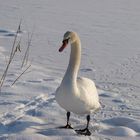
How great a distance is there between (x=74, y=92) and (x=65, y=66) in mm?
3022

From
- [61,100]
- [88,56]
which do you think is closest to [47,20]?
[88,56]

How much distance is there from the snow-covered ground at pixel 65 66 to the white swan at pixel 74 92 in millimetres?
216

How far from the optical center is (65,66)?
6.86 m

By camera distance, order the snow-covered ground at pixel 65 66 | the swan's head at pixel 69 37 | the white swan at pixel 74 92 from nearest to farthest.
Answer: the white swan at pixel 74 92 → the swan's head at pixel 69 37 → the snow-covered ground at pixel 65 66

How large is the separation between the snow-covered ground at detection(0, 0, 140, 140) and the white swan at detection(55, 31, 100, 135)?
216 mm

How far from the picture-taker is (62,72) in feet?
21.2

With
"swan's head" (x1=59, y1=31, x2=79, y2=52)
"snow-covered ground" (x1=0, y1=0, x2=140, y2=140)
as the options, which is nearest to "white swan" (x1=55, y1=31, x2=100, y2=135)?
"swan's head" (x1=59, y1=31, x2=79, y2=52)

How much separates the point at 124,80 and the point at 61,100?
2.47m

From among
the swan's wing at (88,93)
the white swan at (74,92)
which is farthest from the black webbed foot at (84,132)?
the swan's wing at (88,93)

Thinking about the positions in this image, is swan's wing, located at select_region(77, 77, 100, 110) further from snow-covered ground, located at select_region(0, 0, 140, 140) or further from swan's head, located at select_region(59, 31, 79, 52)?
swan's head, located at select_region(59, 31, 79, 52)

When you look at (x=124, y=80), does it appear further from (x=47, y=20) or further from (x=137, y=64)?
(x=47, y=20)

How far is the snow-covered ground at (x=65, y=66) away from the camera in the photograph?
161 inches

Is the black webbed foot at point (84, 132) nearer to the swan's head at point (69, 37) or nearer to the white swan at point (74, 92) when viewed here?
the white swan at point (74, 92)

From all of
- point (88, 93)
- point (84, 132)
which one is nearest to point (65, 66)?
point (88, 93)
